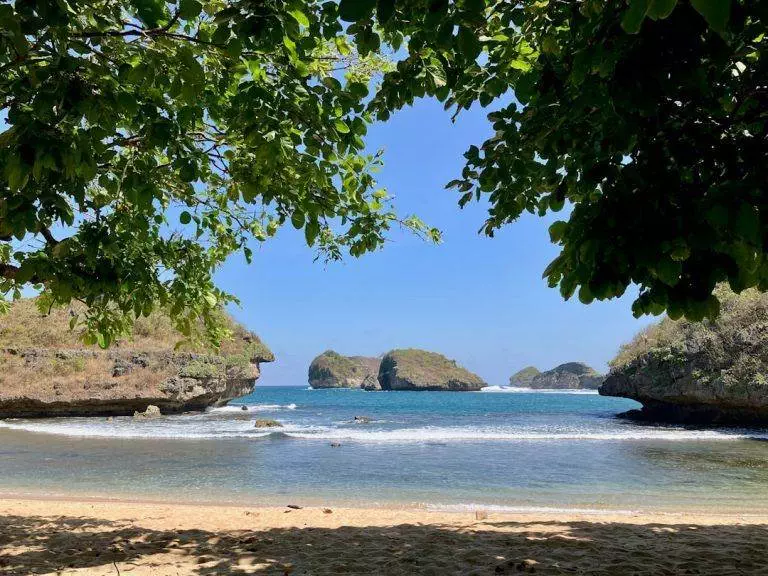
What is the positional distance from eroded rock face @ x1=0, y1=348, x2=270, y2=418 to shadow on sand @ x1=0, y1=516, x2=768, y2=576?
93.6 feet

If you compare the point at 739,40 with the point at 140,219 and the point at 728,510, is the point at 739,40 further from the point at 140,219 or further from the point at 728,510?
the point at 728,510

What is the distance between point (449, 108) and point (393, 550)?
4915 mm

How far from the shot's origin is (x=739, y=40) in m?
2.88

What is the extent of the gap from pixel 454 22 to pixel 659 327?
38.8 metres

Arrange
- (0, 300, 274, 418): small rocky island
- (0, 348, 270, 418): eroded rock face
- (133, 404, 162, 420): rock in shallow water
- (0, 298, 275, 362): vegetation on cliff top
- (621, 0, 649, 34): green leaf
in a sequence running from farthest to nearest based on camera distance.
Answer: (0, 298, 275, 362): vegetation on cliff top, (133, 404, 162, 420): rock in shallow water, (0, 300, 274, 418): small rocky island, (0, 348, 270, 418): eroded rock face, (621, 0, 649, 34): green leaf

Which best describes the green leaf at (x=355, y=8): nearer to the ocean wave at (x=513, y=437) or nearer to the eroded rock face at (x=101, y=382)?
the ocean wave at (x=513, y=437)

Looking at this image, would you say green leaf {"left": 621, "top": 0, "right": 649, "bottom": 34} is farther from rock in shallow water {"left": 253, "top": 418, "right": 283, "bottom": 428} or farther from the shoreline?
rock in shallow water {"left": 253, "top": 418, "right": 283, "bottom": 428}

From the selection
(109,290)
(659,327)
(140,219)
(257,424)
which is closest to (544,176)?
(140,219)

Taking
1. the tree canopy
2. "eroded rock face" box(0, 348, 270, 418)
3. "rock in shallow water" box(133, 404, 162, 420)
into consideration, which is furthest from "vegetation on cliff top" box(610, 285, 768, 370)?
"rock in shallow water" box(133, 404, 162, 420)

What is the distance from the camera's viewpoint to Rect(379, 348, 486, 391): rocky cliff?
4847 inches

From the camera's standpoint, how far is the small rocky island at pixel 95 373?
Answer: 32.8 m

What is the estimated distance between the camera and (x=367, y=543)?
21.7 feet

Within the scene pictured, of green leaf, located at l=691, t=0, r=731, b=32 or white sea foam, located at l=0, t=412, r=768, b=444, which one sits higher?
green leaf, located at l=691, t=0, r=731, b=32

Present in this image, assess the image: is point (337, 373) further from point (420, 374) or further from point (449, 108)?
point (449, 108)
